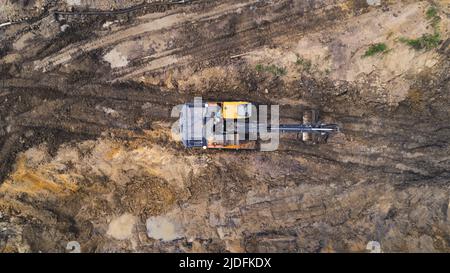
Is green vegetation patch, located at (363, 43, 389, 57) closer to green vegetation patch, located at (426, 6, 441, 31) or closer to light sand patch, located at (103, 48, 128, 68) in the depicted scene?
green vegetation patch, located at (426, 6, 441, 31)

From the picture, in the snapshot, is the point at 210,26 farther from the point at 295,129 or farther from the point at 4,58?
the point at 4,58

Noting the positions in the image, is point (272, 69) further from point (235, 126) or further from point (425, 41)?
point (425, 41)

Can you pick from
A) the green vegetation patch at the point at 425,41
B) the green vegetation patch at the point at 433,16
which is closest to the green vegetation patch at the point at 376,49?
the green vegetation patch at the point at 425,41

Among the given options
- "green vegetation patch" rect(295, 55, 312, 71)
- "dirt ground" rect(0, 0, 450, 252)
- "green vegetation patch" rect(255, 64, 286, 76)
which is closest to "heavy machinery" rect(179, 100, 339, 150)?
"dirt ground" rect(0, 0, 450, 252)

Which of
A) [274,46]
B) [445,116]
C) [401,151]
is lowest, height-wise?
[401,151]

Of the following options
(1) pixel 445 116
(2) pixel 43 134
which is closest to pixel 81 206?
(2) pixel 43 134

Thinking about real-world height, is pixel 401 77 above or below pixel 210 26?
below
